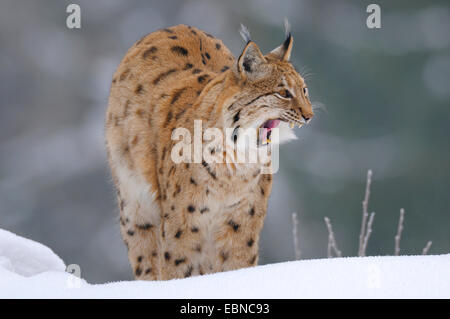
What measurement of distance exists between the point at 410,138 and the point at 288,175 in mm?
2128

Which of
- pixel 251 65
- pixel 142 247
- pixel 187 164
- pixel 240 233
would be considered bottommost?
pixel 142 247

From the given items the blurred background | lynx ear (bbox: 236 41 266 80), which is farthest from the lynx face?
the blurred background

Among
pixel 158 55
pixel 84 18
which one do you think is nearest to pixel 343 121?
pixel 84 18

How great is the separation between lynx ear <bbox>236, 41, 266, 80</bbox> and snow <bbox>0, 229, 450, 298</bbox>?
1263mm

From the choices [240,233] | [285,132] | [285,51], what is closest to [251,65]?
[285,51]

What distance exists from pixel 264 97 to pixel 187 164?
0.62m

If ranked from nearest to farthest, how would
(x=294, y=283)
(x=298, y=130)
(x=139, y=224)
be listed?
(x=294, y=283)
(x=139, y=224)
(x=298, y=130)

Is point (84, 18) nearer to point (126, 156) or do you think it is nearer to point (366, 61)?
point (366, 61)

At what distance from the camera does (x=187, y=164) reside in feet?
11.6

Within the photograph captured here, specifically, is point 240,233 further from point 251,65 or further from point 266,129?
point 251,65

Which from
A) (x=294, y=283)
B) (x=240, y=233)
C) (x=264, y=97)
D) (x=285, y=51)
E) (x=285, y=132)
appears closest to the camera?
(x=294, y=283)

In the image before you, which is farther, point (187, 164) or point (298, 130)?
point (298, 130)

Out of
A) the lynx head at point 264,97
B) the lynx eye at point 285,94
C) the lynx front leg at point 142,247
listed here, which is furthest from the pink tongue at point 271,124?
the lynx front leg at point 142,247

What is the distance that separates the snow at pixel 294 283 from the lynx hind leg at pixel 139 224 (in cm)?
159
